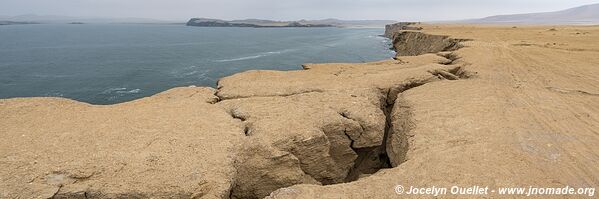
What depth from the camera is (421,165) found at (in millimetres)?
6574

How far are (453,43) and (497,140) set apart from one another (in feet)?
80.6

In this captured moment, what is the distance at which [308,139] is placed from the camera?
26.8 ft

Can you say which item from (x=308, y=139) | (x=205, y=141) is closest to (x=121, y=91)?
(x=205, y=141)

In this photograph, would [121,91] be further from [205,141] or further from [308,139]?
[308,139]

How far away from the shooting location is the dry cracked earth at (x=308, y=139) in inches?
245

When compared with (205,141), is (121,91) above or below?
below

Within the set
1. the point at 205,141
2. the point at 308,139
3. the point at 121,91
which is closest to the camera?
the point at 205,141

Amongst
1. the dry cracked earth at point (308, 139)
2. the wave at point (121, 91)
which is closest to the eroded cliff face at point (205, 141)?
the dry cracked earth at point (308, 139)

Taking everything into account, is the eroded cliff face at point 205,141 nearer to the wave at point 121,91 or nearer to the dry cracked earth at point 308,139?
the dry cracked earth at point 308,139

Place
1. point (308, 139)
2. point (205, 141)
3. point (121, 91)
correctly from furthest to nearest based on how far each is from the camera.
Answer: point (121, 91) → point (308, 139) → point (205, 141)

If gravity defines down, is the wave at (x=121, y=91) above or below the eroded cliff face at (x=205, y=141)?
below

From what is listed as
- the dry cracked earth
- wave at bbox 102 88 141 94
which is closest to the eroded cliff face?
the dry cracked earth

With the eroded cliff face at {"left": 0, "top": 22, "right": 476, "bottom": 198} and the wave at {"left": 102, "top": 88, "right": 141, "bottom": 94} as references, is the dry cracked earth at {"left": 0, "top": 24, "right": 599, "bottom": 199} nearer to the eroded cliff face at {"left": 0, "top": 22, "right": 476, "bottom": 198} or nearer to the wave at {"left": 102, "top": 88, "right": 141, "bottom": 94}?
the eroded cliff face at {"left": 0, "top": 22, "right": 476, "bottom": 198}

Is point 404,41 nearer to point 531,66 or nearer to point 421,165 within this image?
point 531,66
